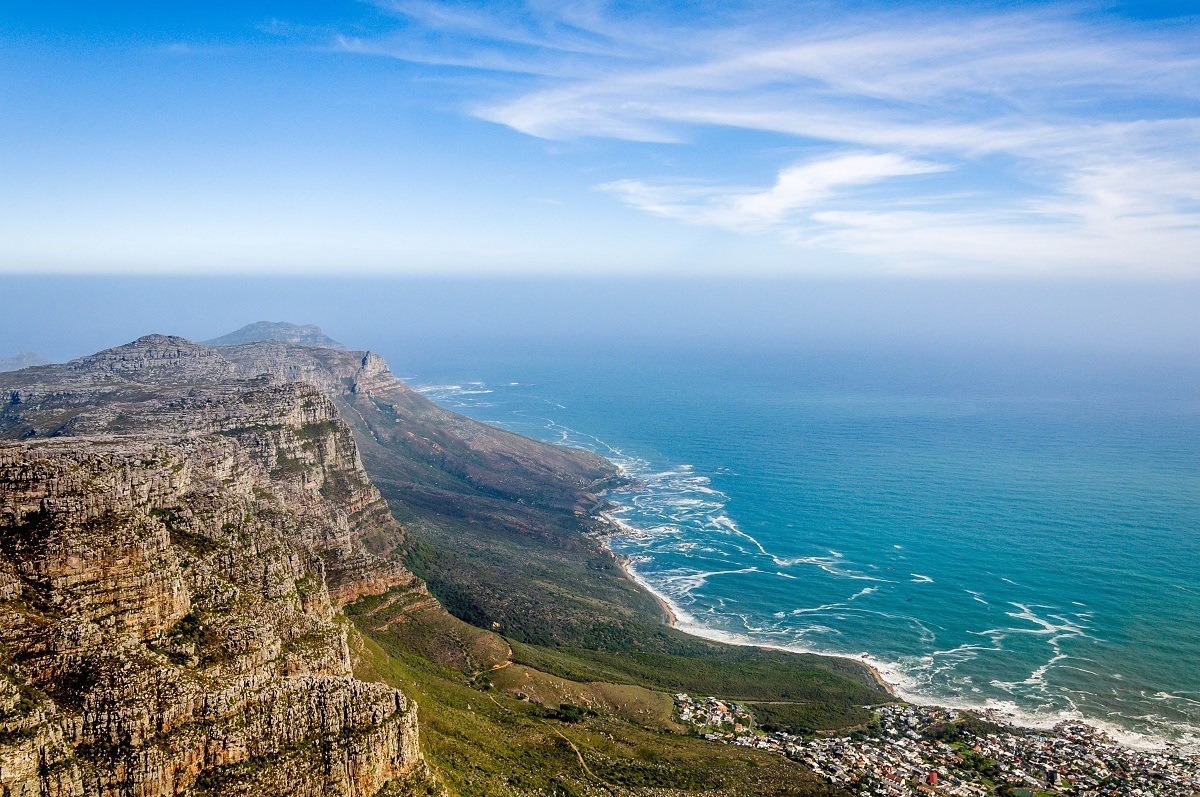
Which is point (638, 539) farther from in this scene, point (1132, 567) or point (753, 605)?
point (1132, 567)

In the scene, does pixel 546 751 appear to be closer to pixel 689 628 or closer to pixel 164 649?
pixel 164 649

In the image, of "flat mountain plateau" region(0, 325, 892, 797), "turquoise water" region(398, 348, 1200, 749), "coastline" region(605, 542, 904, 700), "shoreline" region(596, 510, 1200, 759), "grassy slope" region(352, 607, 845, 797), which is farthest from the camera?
"coastline" region(605, 542, 904, 700)

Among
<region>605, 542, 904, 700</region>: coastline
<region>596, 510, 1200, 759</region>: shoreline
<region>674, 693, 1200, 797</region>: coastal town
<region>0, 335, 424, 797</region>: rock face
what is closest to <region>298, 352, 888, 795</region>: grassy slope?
<region>605, 542, 904, 700</region>: coastline

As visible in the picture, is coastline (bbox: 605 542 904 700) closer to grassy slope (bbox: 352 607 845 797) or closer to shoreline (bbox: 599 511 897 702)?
shoreline (bbox: 599 511 897 702)

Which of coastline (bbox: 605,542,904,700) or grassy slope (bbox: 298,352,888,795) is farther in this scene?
coastline (bbox: 605,542,904,700)

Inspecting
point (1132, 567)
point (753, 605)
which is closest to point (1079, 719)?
point (753, 605)

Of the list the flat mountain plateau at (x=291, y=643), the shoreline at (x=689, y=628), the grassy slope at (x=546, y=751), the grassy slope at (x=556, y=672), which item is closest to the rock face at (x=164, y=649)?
the flat mountain plateau at (x=291, y=643)

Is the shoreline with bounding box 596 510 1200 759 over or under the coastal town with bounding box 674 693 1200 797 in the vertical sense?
under
